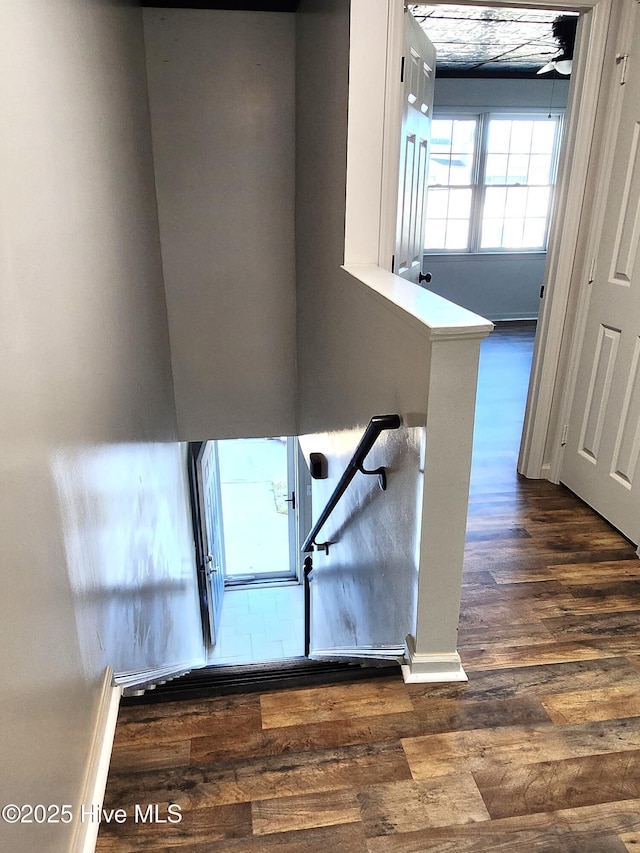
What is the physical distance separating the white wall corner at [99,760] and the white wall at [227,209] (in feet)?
9.46

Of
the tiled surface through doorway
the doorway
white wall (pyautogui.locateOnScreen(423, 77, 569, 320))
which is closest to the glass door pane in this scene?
the doorway

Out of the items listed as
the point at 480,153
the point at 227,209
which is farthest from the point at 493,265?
the point at 227,209


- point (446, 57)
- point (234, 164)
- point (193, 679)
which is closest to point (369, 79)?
point (234, 164)

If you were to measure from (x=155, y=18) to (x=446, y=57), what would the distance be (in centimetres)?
325

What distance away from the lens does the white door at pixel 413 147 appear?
256 cm

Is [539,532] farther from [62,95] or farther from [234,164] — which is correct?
[234,164]

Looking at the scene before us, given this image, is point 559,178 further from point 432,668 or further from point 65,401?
point 65,401

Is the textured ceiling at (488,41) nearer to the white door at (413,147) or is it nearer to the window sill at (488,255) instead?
the white door at (413,147)

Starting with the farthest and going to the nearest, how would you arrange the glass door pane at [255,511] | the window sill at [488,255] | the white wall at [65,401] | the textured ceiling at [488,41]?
the glass door pane at [255,511] → the window sill at [488,255] → the textured ceiling at [488,41] → the white wall at [65,401]

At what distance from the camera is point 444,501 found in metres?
1.74

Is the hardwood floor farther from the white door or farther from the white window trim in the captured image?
the white window trim

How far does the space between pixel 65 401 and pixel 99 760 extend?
0.88m

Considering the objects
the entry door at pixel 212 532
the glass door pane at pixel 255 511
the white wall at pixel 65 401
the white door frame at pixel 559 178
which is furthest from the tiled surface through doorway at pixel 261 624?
the white door frame at pixel 559 178

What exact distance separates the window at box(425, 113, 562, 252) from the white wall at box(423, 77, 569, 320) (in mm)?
129
